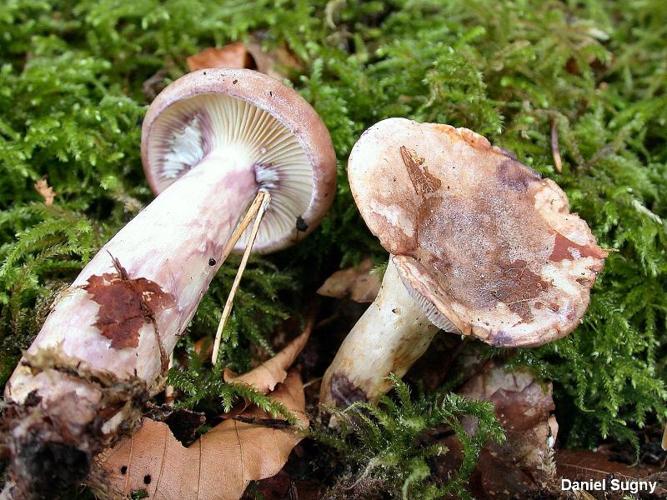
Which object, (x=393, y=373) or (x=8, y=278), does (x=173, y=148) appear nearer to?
(x=8, y=278)

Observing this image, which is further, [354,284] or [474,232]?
[354,284]

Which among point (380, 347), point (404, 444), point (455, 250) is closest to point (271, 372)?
point (380, 347)

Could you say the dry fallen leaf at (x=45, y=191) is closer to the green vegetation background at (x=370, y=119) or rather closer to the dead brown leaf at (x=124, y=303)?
the green vegetation background at (x=370, y=119)

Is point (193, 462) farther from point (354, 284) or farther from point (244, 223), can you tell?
point (354, 284)

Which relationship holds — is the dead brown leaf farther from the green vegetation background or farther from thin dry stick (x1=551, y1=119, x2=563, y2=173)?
thin dry stick (x1=551, y1=119, x2=563, y2=173)

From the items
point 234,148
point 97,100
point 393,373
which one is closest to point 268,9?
point 97,100

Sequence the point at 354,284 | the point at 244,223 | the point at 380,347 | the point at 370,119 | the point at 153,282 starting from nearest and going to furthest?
the point at 153,282
the point at 380,347
the point at 244,223
the point at 354,284
the point at 370,119
